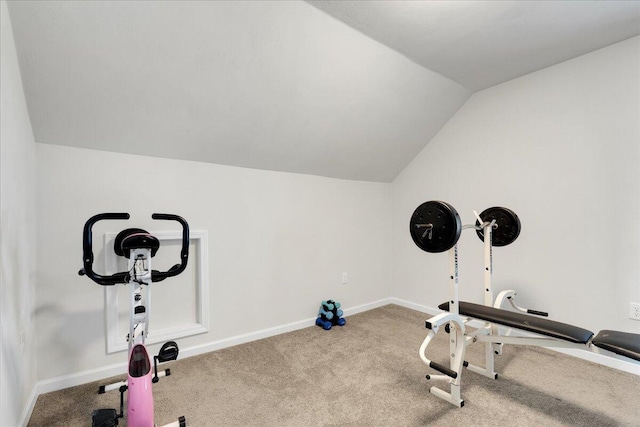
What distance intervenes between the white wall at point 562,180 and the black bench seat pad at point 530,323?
3.21ft

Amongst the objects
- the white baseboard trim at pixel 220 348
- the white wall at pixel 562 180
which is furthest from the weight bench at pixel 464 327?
the white baseboard trim at pixel 220 348

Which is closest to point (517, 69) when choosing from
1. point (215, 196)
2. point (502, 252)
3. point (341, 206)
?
point (502, 252)

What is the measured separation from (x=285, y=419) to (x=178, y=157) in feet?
6.33

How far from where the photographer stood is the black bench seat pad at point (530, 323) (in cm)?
152

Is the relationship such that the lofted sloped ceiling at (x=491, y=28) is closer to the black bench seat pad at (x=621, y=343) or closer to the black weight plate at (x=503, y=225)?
the black weight plate at (x=503, y=225)

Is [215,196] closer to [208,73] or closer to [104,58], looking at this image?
[208,73]

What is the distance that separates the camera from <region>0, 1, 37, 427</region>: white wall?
1.26 metres

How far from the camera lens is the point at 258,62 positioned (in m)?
1.91

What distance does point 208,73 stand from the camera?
186cm

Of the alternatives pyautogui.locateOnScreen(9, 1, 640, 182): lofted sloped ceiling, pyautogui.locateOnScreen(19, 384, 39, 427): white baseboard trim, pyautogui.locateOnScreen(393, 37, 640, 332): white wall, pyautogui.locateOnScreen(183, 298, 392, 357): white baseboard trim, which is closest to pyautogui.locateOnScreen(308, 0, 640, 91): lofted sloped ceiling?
pyautogui.locateOnScreen(9, 1, 640, 182): lofted sloped ceiling

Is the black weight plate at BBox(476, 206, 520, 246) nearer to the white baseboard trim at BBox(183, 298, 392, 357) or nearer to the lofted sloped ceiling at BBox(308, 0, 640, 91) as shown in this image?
the lofted sloped ceiling at BBox(308, 0, 640, 91)

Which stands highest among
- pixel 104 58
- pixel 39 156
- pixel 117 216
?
pixel 104 58

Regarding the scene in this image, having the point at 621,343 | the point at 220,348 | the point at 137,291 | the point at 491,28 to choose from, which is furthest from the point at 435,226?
the point at 220,348

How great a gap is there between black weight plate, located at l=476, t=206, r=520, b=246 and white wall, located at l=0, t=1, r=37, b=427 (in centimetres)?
268
